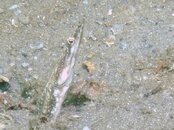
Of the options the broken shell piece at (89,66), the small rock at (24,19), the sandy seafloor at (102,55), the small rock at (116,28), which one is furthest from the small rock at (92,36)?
the small rock at (24,19)

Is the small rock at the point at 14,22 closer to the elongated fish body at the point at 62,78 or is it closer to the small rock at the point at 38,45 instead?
the small rock at the point at 38,45

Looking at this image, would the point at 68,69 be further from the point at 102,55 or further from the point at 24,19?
the point at 24,19

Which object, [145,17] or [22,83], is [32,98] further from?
[145,17]

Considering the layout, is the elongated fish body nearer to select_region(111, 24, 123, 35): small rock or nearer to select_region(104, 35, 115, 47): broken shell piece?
select_region(104, 35, 115, 47): broken shell piece

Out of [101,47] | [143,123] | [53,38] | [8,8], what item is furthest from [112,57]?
[8,8]

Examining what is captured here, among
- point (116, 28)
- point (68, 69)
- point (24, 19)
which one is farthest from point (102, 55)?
point (68, 69)
